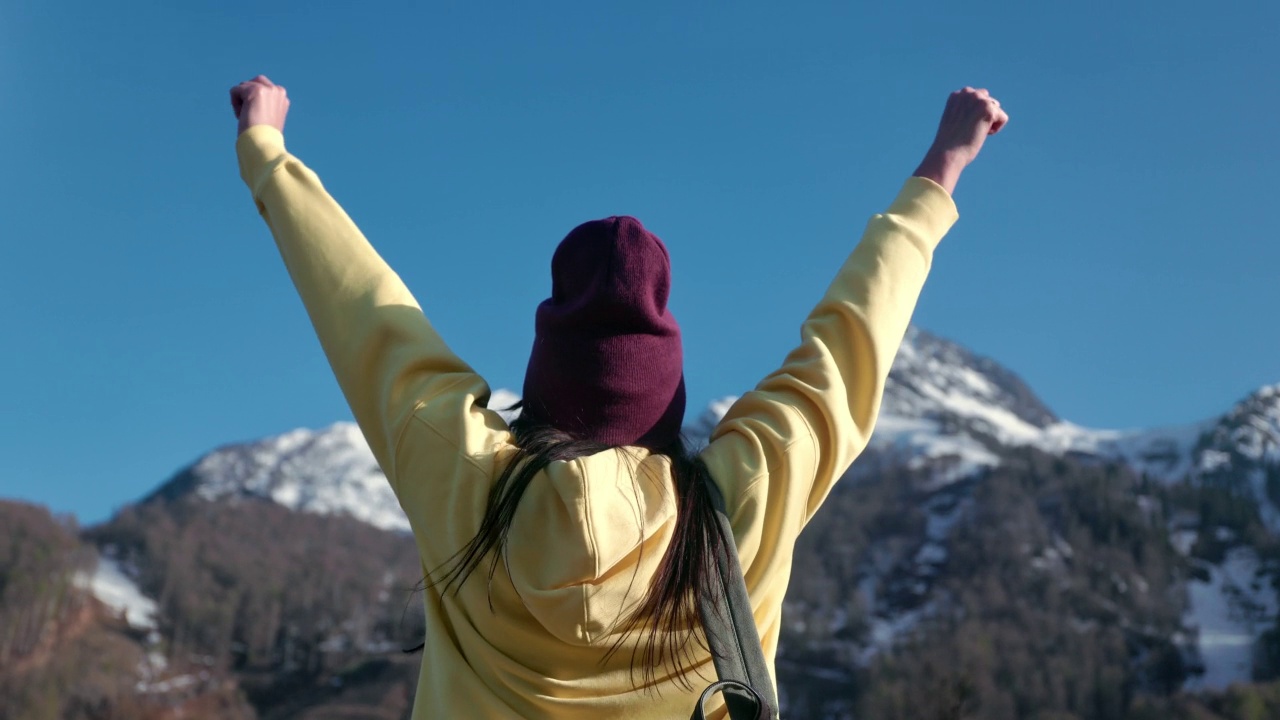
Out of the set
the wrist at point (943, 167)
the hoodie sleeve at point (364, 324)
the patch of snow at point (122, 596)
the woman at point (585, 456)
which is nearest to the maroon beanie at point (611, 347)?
the woman at point (585, 456)

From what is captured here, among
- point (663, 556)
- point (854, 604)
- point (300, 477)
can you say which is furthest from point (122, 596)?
point (663, 556)

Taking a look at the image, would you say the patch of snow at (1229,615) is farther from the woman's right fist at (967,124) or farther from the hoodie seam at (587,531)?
the hoodie seam at (587,531)

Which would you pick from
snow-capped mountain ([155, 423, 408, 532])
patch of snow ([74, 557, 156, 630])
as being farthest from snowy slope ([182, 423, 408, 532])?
patch of snow ([74, 557, 156, 630])

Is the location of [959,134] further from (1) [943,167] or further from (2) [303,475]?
(2) [303,475]

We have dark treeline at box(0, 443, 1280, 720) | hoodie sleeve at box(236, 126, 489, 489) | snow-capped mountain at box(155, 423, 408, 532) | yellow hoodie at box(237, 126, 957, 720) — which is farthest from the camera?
snow-capped mountain at box(155, 423, 408, 532)

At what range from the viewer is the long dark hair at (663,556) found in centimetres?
159

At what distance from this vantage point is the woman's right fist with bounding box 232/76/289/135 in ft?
6.75

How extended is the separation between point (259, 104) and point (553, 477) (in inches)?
38.6

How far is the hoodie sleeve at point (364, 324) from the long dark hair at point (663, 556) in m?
0.13

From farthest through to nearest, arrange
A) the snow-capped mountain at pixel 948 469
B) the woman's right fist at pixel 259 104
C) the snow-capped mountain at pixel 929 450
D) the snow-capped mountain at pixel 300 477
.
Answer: the snow-capped mountain at pixel 300 477 < the snow-capped mountain at pixel 929 450 < the snow-capped mountain at pixel 948 469 < the woman's right fist at pixel 259 104

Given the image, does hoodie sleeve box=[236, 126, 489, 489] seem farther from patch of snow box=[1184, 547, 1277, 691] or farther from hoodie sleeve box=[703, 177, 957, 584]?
patch of snow box=[1184, 547, 1277, 691]

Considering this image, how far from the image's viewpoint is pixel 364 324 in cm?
173

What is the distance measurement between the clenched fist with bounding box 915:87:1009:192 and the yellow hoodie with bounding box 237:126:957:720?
277 mm

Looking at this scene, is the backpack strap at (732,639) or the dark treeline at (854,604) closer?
the backpack strap at (732,639)
